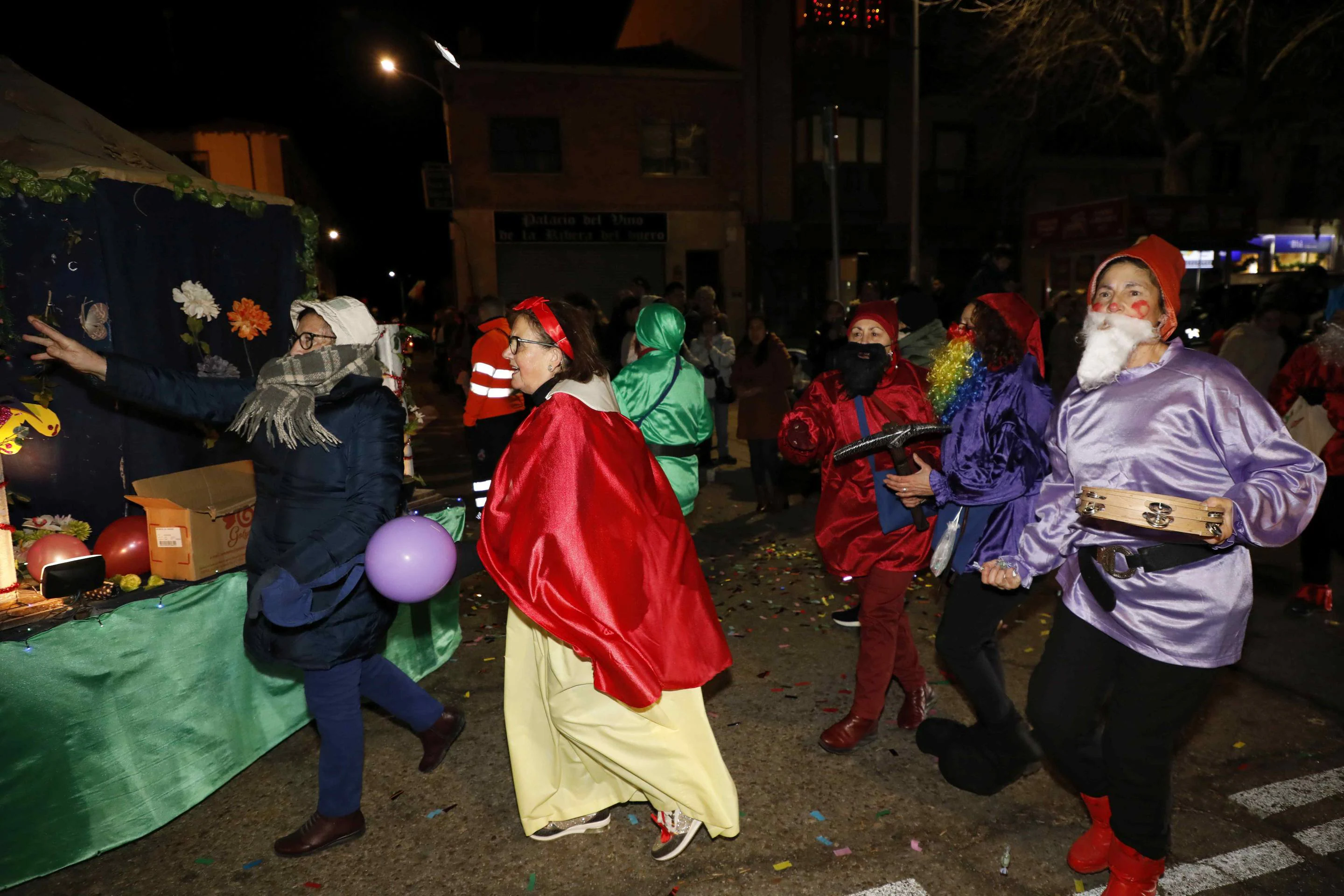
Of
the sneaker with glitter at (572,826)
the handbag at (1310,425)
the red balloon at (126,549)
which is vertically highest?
the handbag at (1310,425)

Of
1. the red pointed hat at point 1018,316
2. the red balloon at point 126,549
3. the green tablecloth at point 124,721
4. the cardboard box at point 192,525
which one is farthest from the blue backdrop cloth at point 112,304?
the red pointed hat at point 1018,316

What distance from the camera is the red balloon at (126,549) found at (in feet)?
12.8

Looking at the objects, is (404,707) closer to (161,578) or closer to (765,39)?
(161,578)

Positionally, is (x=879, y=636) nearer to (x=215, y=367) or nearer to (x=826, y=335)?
(x=215, y=367)

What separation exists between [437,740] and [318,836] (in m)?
0.66

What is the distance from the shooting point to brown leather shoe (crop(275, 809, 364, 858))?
3.23 metres

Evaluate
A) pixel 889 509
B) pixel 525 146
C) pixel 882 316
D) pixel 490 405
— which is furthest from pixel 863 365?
pixel 525 146

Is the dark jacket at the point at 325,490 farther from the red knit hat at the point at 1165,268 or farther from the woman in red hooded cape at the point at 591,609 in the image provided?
the red knit hat at the point at 1165,268

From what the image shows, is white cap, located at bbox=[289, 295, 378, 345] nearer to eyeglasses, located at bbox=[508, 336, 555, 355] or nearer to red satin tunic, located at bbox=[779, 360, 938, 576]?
eyeglasses, located at bbox=[508, 336, 555, 355]

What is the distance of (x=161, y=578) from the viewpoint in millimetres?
3730

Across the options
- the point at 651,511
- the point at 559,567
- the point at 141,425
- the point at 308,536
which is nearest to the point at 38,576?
the point at 141,425

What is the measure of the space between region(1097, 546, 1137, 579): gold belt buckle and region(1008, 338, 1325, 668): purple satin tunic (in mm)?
26

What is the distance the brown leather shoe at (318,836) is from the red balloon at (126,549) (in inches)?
57.6

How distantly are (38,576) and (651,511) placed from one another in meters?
2.86
